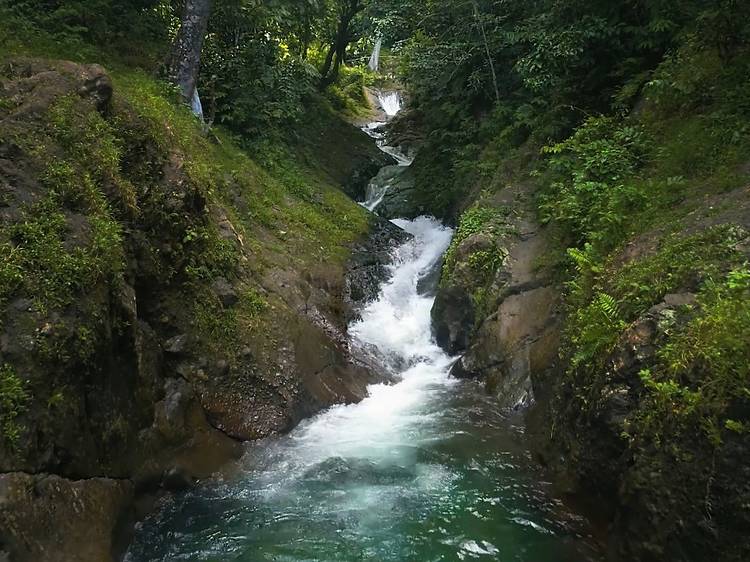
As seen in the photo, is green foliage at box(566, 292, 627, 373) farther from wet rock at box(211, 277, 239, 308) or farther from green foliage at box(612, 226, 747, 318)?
wet rock at box(211, 277, 239, 308)

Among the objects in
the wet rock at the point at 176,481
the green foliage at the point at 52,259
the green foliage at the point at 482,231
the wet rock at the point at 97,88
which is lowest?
the wet rock at the point at 176,481

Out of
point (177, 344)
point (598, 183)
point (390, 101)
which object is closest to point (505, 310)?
point (598, 183)

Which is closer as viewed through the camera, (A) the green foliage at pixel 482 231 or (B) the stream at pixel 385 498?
(B) the stream at pixel 385 498

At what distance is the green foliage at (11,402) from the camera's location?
421 centimetres

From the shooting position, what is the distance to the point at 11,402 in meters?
Result: 4.33

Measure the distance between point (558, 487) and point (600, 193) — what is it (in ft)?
14.4

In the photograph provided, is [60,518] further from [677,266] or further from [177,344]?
[677,266]

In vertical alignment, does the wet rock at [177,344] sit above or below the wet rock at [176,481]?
above

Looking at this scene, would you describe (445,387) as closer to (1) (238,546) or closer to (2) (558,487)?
(2) (558,487)

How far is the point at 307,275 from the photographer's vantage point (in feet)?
33.9

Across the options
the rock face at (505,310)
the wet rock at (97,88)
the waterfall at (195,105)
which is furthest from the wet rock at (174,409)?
the waterfall at (195,105)

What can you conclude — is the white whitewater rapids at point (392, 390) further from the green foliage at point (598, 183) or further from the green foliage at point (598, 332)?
the green foliage at point (598, 183)

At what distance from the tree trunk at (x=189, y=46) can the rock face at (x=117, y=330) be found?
3.85m

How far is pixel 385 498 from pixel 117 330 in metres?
3.34
